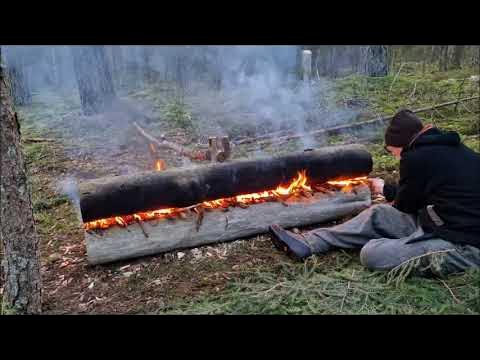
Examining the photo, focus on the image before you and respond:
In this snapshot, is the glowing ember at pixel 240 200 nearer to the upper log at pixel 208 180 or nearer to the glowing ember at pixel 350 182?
the glowing ember at pixel 350 182

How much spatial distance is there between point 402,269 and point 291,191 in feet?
5.58

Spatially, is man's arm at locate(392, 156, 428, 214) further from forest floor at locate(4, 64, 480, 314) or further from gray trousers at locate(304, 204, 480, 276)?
forest floor at locate(4, 64, 480, 314)

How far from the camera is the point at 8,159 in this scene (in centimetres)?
310

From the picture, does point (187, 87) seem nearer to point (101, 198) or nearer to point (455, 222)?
point (101, 198)

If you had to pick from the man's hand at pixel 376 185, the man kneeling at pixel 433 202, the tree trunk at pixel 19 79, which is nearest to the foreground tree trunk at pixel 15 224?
the man kneeling at pixel 433 202

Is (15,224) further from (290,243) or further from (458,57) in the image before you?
(458,57)

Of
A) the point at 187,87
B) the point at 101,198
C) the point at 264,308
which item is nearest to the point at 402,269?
the point at 264,308

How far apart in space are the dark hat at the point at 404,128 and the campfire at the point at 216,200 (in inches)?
46.2

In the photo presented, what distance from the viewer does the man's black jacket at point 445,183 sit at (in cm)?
359

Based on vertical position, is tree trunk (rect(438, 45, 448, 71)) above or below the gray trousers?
above

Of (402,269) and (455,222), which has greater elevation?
(455,222)

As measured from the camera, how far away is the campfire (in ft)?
13.6

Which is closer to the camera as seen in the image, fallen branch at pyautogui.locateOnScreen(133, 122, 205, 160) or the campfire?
the campfire

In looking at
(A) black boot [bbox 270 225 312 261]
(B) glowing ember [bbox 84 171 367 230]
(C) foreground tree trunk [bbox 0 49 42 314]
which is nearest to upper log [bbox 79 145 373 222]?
(B) glowing ember [bbox 84 171 367 230]
